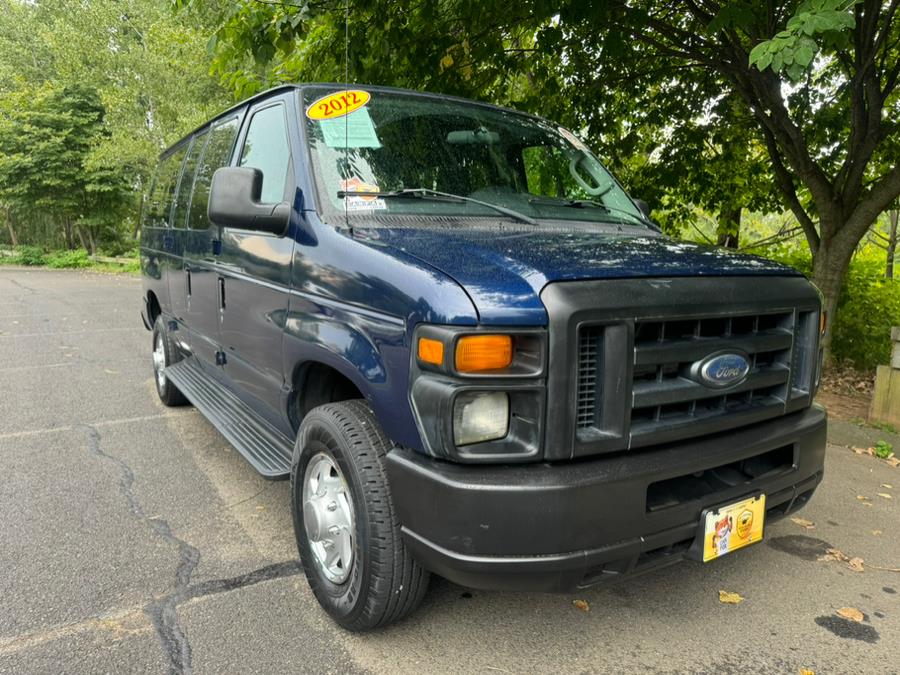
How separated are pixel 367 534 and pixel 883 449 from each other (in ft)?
14.2

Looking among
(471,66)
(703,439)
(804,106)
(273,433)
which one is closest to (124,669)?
(273,433)

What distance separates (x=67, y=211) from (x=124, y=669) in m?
28.0

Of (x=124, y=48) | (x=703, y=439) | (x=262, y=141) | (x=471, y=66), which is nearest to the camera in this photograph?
(x=703, y=439)

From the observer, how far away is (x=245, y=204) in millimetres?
2670

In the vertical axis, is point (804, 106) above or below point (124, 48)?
below

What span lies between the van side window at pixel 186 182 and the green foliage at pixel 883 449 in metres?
5.19

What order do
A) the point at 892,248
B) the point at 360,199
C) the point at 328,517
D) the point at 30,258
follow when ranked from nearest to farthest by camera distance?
1. the point at 328,517
2. the point at 360,199
3. the point at 892,248
4. the point at 30,258

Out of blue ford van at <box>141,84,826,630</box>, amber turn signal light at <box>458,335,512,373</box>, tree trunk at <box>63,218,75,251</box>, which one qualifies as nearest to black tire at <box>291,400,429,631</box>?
blue ford van at <box>141,84,826,630</box>

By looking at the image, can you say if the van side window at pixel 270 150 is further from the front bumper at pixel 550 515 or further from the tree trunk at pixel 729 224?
the tree trunk at pixel 729 224

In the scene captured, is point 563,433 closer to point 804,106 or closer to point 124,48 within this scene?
point 804,106

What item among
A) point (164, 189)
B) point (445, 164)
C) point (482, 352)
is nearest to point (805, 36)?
point (445, 164)

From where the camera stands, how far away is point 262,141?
330 centimetres

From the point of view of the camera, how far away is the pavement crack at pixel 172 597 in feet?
7.63

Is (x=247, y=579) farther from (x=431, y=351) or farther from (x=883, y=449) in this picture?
(x=883, y=449)
